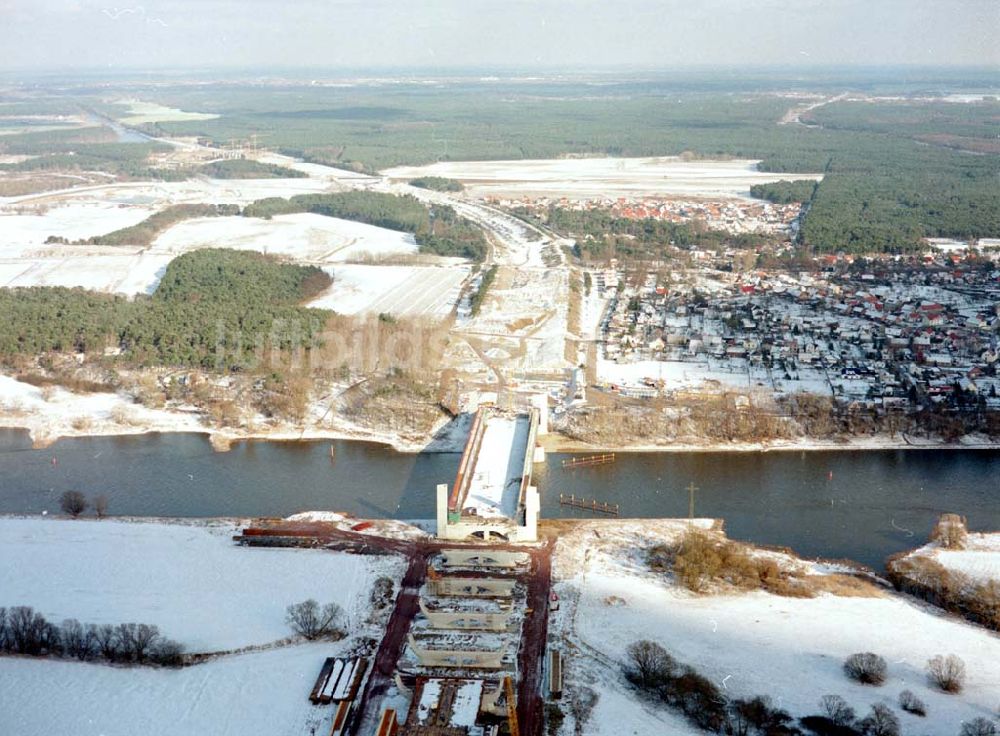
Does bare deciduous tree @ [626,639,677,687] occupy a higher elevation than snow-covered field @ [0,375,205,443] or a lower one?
higher

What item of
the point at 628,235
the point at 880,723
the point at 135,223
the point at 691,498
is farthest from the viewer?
the point at 135,223

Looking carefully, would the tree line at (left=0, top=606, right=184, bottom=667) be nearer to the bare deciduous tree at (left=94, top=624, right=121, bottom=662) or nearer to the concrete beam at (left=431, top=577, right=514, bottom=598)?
the bare deciduous tree at (left=94, top=624, right=121, bottom=662)

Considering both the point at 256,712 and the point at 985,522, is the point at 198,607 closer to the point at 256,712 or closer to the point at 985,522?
the point at 256,712

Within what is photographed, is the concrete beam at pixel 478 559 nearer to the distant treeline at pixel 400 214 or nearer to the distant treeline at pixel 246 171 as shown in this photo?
the distant treeline at pixel 400 214

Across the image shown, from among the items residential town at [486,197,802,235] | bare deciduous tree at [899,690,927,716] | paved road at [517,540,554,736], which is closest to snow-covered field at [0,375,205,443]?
paved road at [517,540,554,736]

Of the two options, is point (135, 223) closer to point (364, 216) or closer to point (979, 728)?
point (364, 216)

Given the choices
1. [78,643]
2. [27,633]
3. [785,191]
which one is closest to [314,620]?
[78,643]
